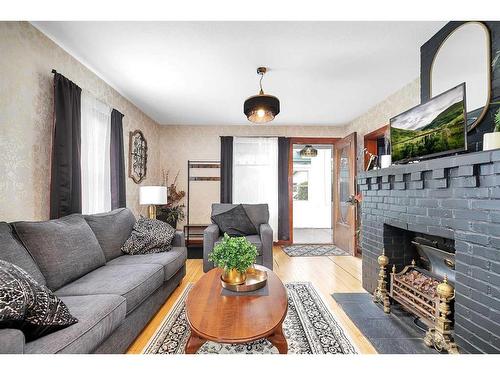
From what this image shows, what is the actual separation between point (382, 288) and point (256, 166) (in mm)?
3268

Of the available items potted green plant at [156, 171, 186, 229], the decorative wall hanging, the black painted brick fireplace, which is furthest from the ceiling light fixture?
potted green plant at [156, 171, 186, 229]

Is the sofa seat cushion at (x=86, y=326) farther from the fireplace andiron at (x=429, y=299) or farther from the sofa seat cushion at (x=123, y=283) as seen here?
the fireplace andiron at (x=429, y=299)

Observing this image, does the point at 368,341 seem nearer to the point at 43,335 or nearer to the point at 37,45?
the point at 43,335

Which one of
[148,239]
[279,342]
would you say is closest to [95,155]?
[148,239]

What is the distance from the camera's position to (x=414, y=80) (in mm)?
2834

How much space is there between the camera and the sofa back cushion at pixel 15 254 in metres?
1.40

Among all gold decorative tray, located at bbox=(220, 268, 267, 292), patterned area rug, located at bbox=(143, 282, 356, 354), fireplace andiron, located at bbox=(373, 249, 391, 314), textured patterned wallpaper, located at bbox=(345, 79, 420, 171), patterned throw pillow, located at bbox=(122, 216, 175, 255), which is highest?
textured patterned wallpaper, located at bbox=(345, 79, 420, 171)

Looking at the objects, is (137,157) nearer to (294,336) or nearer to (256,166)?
(256,166)

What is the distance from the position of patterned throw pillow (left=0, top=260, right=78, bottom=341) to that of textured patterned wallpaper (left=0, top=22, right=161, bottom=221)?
1021 mm

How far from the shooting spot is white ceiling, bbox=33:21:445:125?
1.96 meters

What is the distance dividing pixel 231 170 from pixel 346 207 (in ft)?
7.84

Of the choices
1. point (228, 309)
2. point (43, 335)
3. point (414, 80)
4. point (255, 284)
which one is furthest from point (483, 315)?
point (414, 80)

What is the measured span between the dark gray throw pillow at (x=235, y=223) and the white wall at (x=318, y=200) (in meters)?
4.44

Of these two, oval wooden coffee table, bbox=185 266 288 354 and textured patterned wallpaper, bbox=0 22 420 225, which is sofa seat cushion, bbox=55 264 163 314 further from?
textured patterned wallpaper, bbox=0 22 420 225
